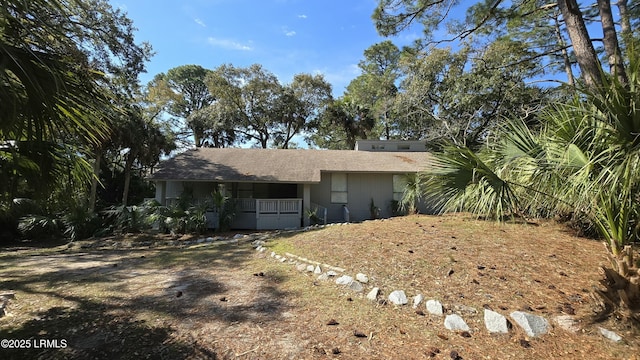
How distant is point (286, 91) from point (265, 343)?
25.9 meters

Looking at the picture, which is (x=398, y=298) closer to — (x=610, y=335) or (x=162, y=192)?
(x=610, y=335)

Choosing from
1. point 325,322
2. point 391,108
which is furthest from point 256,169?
point 391,108

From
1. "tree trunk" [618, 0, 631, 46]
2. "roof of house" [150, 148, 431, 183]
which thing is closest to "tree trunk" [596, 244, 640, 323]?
"tree trunk" [618, 0, 631, 46]

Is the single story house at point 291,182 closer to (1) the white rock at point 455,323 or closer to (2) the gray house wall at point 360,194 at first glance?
(2) the gray house wall at point 360,194

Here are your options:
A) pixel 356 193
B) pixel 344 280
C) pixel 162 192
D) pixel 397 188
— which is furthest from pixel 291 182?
pixel 344 280

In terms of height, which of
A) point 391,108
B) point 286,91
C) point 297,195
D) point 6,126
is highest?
point 286,91

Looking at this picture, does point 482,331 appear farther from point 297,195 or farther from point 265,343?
point 297,195

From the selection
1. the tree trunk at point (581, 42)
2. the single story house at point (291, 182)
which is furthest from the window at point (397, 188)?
the tree trunk at point (581, 42)

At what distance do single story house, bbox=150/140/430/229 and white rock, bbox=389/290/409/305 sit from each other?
9186 millimetres

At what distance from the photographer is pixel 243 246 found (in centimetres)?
941

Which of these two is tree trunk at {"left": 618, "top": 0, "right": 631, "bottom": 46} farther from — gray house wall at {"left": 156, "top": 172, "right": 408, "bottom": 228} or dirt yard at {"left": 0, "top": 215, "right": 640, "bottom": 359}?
gray house wall at {"left": 156, "top": 172, "right": 408, "bottom": 228}

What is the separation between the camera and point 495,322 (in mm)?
3832

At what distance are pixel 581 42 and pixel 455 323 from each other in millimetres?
5526

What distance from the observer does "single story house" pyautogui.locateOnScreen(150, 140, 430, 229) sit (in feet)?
45.1
